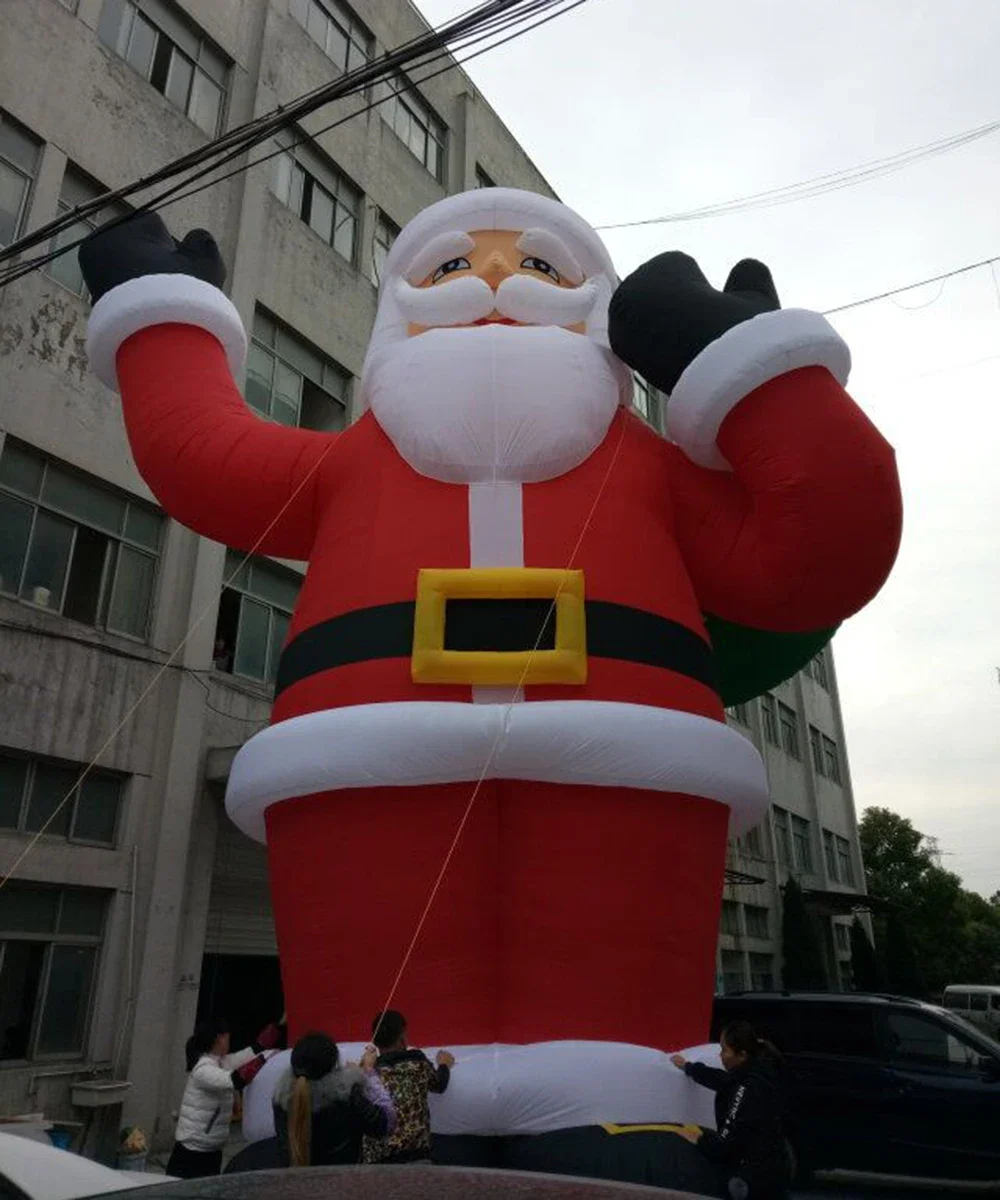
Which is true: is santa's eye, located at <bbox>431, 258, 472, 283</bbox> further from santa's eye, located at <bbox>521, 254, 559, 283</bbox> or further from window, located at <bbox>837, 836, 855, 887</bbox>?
window, located at <bbox>837, 836, 855, 887</bbox>

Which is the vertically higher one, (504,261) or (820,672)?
(820,672)

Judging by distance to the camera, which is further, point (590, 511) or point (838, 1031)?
point (838, 1031)

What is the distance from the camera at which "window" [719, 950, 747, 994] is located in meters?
19.5

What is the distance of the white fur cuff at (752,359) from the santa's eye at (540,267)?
4.18 feet

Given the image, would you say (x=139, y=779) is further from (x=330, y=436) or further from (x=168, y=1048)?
(x=330, y=436)

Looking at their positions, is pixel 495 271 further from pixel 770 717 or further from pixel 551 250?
pixel 770 717

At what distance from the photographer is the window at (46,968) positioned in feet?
25.6

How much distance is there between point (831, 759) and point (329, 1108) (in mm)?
27649

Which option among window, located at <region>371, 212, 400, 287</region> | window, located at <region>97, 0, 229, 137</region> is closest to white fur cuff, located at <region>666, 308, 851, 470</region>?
window, located at <region>97, 0, 229, 137</region>

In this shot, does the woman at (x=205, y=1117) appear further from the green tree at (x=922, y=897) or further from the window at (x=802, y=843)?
the green tree at (x=922, y=897)

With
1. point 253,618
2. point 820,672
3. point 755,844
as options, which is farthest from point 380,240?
point 820,672

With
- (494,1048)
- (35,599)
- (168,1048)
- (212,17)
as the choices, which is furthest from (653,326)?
(212,17)

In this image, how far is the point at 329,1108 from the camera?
10.0 ft

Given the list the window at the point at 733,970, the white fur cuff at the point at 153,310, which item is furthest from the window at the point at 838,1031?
the window at the point at 733,970
